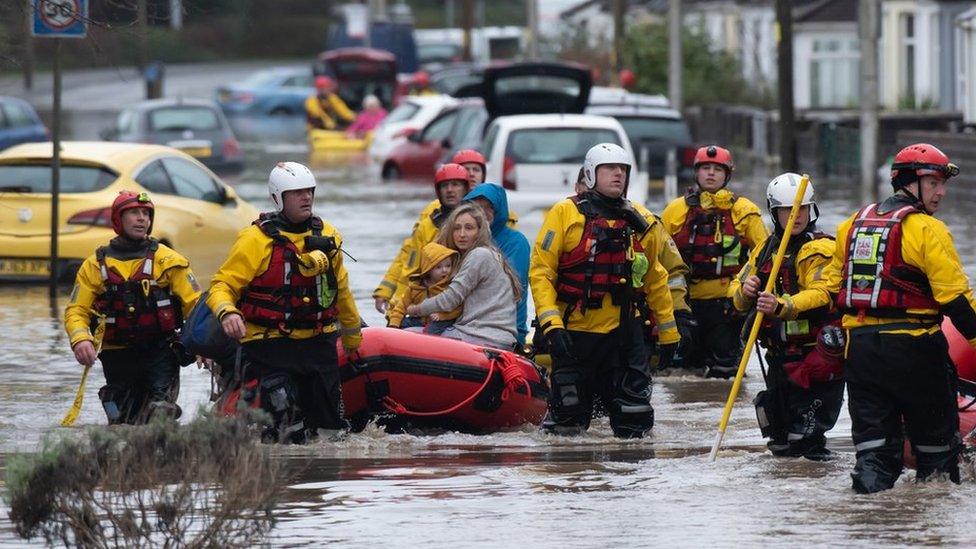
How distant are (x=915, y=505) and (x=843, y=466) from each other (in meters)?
1.30

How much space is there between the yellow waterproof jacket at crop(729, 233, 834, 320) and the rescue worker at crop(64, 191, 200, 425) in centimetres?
289

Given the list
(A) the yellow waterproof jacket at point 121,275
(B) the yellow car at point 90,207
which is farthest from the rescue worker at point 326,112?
(A) the yellow waterproof jacket at point 121,275

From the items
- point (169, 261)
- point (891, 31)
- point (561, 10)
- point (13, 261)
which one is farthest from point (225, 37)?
point (169, 261)

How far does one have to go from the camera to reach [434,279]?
1176 cm

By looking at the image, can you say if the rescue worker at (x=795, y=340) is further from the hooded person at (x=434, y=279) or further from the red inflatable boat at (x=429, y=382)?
the hooded person at (x=434, y=279)

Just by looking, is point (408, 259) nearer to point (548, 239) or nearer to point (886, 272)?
point (548, 239)

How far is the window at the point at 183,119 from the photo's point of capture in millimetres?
33969

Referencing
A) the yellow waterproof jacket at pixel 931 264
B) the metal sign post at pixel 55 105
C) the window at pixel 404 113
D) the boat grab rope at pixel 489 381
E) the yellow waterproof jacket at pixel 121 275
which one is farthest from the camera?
the window at pixel 404 113

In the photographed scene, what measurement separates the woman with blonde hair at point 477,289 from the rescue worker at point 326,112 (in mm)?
33914

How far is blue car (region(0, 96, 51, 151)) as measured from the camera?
30728 millimetres

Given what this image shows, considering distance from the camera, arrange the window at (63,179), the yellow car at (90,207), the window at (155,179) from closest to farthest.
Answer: the yellow car at (90,207)
the window at (63,179)
the window at (155,179)

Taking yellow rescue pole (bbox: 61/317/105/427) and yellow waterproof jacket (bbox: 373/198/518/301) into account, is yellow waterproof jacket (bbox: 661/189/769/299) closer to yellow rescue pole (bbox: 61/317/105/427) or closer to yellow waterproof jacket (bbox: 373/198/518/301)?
yellow waterproof jacket (bbox: 373/198/518/301)

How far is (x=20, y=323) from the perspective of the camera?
16422 mm

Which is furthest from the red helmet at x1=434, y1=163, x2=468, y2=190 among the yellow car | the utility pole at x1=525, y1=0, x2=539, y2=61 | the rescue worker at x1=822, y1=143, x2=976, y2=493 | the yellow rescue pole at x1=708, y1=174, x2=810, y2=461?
the utility pole at x1=525, y1=0, x2=539, y2=61
